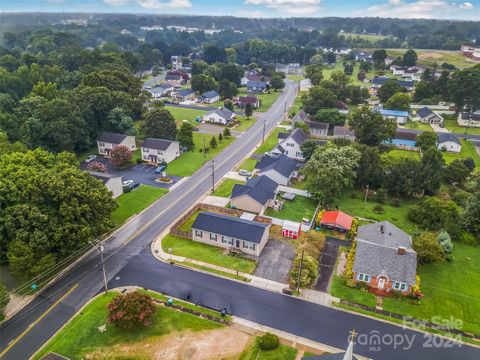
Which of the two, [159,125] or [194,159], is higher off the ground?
[159,125]

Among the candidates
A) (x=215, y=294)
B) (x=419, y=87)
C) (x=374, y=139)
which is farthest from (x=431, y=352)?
(x=419, y=87)

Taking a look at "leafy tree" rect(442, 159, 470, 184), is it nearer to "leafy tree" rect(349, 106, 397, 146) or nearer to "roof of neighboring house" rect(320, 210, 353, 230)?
"leafy tree" rect(349, 106, 397, 146)

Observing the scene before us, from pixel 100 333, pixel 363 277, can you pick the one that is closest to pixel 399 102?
pixel 363 277

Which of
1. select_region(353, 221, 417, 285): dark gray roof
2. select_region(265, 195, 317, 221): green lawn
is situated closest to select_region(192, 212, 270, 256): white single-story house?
select_region(265, 195, 317, 221): green lawn

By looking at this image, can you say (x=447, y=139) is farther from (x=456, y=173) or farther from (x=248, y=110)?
(x=248, y=110)

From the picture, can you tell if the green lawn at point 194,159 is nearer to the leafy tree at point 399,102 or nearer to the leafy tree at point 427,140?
the leafy tree at point 427,140

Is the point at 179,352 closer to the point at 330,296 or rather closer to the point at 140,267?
the point at 140,267

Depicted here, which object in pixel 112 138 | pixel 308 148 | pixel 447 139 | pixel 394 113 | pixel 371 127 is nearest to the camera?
pixel 308 148
